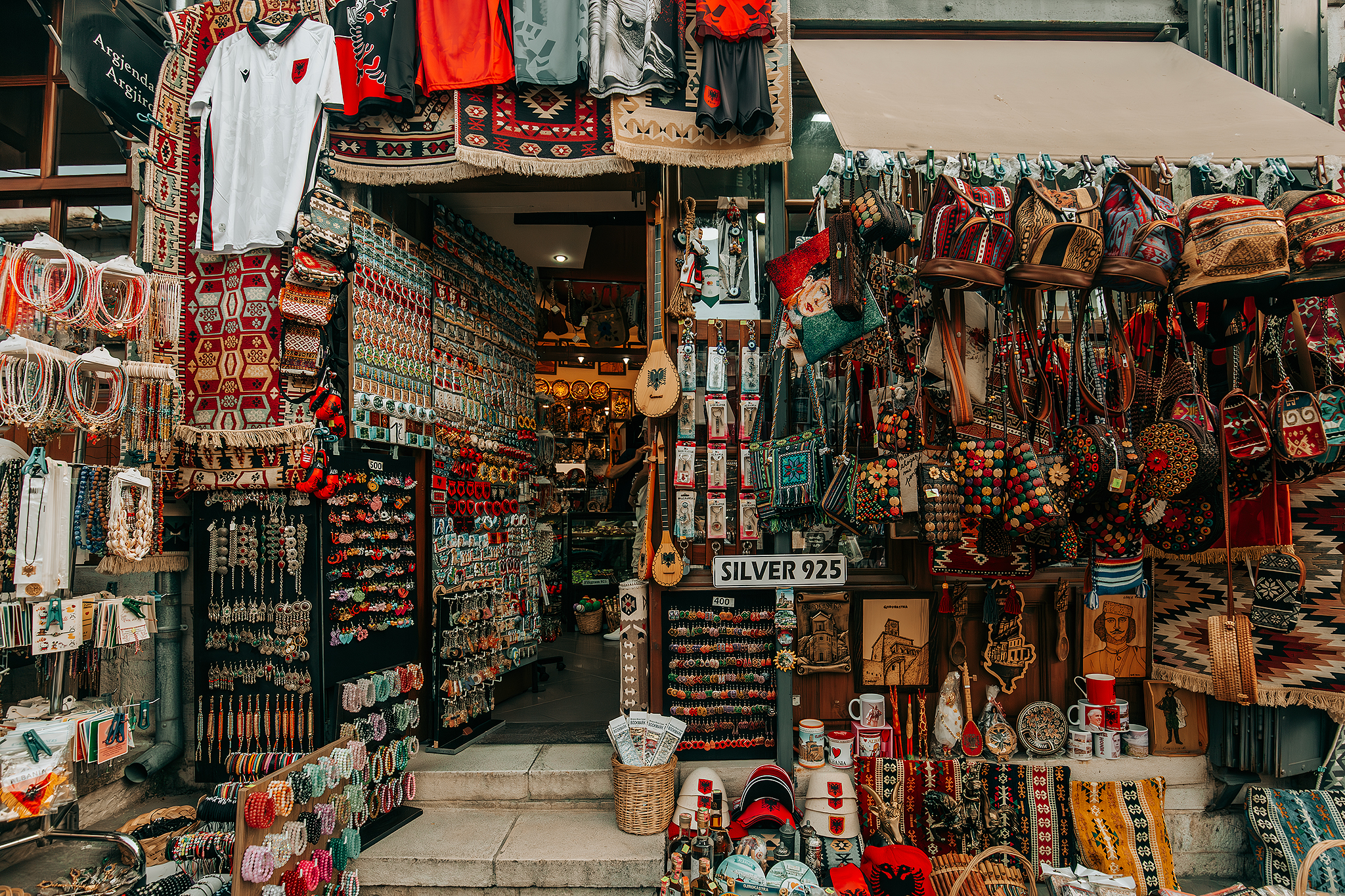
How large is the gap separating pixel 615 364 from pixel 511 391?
3.23 m

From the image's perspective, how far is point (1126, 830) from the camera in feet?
11.9

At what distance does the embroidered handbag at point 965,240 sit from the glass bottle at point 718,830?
2931 mm

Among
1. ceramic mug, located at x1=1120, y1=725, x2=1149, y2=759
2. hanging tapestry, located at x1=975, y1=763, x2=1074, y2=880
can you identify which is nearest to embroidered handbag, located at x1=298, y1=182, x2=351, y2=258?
hanging tapestry, located at x1=975, y1=763, x2=1074, y2=880

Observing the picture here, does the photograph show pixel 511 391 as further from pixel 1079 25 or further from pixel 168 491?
pixel 1079 25

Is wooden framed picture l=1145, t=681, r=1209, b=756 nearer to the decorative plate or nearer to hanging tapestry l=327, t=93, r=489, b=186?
the decorative plate

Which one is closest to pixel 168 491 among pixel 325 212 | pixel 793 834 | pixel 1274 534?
pixel 325 212

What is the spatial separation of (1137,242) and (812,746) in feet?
10.1

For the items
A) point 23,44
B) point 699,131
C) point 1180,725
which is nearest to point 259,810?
point 699,131

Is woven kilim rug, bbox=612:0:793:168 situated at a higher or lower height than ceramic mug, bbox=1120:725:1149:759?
higher

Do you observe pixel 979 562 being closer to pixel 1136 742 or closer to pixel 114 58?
pixel 1136 742

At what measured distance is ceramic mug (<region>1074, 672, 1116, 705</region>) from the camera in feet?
13.3

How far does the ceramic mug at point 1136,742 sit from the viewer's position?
13.4 ft

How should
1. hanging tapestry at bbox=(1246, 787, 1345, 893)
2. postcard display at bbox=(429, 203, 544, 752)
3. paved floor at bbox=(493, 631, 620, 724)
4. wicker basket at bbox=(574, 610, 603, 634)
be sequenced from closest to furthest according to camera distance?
hanging tapestry at bbox=(1246, 787, 1345, 893) < postcard display at bbox=(429, 203, 544, 752) < paved floor at bbox=(493, 631, 620, 724) < wicker basket at bbox=(574, 610, 603, 634)

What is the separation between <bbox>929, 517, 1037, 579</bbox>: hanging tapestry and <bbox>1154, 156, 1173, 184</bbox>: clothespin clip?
1.88 m
